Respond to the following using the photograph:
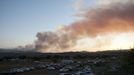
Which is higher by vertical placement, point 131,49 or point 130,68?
point 131,49

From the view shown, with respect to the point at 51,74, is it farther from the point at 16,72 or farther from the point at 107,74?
the point at 107,74

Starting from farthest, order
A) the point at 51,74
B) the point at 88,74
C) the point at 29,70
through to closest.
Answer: the point at 29,70 < the point at 51,74 < the point at 88,74

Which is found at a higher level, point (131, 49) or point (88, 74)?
point (131, 49)

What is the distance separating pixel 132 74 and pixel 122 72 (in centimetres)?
243

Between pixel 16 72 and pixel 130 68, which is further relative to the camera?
pixel 16 72

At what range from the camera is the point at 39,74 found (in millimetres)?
53594

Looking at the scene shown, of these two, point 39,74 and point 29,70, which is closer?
point 39,74

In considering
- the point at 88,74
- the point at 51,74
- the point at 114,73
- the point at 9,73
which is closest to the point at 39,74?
the point at 51,74

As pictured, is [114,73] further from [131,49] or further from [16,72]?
[16,72]

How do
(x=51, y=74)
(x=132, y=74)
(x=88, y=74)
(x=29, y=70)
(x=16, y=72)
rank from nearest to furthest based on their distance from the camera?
1. (x=132, y=74)
2. (x=88, y=74)
3. (x=51, y=74)
4. (x=16, y=72)
5. (x=29, y=70)

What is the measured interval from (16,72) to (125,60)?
2344 cm

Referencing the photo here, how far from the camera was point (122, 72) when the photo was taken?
42.4 meters

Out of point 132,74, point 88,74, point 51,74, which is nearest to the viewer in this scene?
point 132,74

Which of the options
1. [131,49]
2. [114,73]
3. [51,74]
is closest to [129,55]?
[131,49]
